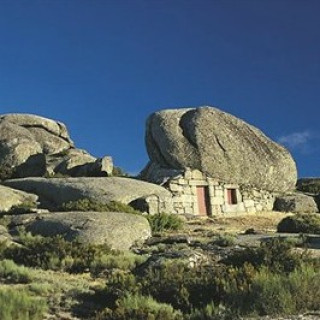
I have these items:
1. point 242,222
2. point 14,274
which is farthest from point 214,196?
point 14,274

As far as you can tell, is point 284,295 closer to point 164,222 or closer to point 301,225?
point 301,225

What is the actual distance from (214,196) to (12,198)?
14.1 metres

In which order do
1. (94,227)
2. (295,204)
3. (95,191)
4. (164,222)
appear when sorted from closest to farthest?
(94,227)
(164,222)
(95,191)
(295,204)

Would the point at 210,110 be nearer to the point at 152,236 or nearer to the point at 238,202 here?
the point at 238,202

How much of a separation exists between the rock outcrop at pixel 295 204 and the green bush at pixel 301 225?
12652 millimetres

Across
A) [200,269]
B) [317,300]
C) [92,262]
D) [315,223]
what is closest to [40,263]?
[92,262]

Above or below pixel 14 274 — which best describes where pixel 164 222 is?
above

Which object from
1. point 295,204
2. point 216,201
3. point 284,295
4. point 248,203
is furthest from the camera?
point 295,204

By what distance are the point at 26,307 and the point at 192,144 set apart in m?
28.9

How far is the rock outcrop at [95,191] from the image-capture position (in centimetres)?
2894

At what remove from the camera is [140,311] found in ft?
33.3

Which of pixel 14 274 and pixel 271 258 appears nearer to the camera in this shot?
pixel 14 274

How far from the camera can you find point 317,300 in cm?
1042

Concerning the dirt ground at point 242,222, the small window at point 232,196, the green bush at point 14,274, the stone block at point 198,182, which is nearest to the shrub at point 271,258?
the green bush at point 14,274
